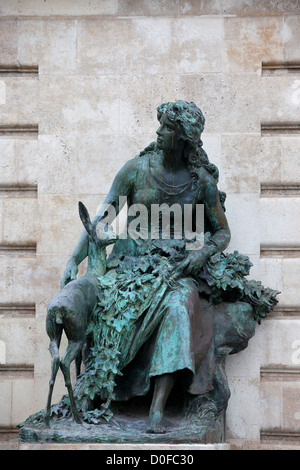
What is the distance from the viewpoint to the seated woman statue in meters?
7.60

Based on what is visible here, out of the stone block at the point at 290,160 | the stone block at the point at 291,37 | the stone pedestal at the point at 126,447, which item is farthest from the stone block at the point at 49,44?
the stone pedestal at the point at 126,447

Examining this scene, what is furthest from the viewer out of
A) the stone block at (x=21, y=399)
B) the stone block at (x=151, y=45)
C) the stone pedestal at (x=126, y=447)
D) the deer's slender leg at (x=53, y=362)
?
the stone block at (x=151, y=45)

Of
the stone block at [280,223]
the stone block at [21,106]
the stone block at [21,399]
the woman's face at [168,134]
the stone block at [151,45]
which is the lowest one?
the stone block at [21,399]

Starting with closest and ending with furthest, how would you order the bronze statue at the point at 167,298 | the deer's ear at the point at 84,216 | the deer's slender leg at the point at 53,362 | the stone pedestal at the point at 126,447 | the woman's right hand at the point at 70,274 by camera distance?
the stone pedestal at the point at 126,447 → the deer's slender leg at the point at 53,362 → the bronze statue at the point at 167,298 → the deer's ear at the point at 84,216 → the woman's right hand at the point at 70,274

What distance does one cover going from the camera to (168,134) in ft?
26.6

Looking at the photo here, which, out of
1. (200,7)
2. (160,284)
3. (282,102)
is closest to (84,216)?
(160,284)

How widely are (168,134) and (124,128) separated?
1237 mm

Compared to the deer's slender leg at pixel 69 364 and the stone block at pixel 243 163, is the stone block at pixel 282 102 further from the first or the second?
the deer's slender leg at pixel 69 364

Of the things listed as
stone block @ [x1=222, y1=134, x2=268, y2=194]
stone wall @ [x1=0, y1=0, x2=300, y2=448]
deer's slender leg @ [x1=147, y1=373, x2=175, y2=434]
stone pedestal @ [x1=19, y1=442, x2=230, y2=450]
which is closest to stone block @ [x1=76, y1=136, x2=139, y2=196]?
stone wall @ [x1=0, y1=0, x2=300, y2=448]

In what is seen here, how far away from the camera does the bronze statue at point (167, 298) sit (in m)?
7.60

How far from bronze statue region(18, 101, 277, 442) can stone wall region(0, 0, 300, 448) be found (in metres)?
0.52

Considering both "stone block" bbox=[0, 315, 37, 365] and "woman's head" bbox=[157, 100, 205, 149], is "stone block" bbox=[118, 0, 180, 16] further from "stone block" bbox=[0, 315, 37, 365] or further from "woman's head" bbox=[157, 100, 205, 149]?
"stone block" bbox=[0, 315, 37, 365]

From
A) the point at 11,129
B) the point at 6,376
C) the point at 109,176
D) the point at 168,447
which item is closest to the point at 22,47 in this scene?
the point at 11,129

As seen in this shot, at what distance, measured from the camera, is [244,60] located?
9.31m
